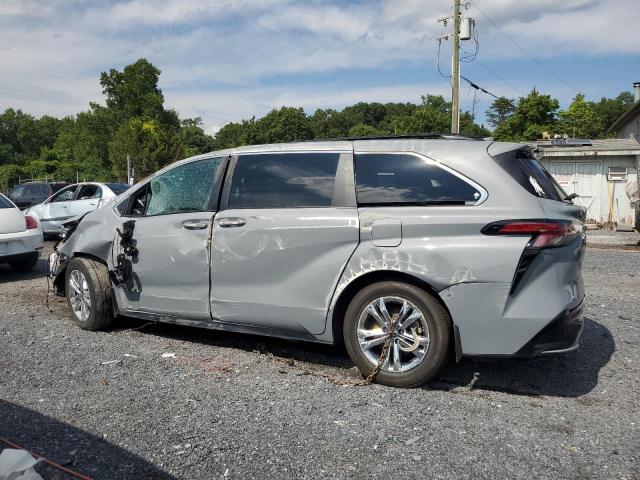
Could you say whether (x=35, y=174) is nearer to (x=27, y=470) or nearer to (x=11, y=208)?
(x=11, y=208)

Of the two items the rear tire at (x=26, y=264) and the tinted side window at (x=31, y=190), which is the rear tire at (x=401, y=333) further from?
the tinted side window at (x=31, y=190)

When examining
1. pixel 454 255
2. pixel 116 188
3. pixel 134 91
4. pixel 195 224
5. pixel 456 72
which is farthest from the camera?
pixel 134 91

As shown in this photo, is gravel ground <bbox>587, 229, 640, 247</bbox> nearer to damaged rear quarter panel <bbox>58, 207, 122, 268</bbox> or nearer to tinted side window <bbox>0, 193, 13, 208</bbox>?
damaged rear quarter panel <bbox>58, 207, 122, 268</bbox>

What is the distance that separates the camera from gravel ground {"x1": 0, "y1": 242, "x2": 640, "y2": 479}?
3.04m

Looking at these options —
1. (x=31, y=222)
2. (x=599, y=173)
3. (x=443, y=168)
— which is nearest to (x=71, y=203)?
(x=31, y=222)

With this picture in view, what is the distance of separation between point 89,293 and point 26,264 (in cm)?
494

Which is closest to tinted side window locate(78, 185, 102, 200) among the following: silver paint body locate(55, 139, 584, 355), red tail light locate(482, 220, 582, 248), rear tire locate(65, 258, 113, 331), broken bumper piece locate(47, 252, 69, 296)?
broken bumper piece locate(47, 252, 69, 296)

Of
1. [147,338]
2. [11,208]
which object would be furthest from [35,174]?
[147,338]

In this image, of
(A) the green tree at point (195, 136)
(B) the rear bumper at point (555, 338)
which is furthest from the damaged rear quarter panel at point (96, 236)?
(A) the green tree at point (195, 136)

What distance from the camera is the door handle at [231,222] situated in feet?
15.1

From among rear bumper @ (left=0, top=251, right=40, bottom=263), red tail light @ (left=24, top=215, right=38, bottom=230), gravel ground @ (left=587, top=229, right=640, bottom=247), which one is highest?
red tail light @ (left=24, top=215, right=38, bottom=230)

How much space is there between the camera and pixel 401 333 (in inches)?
158

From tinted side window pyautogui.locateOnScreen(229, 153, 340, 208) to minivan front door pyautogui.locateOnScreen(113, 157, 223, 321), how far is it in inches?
9.9

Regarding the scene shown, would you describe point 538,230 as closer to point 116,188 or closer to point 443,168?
point 443,168
